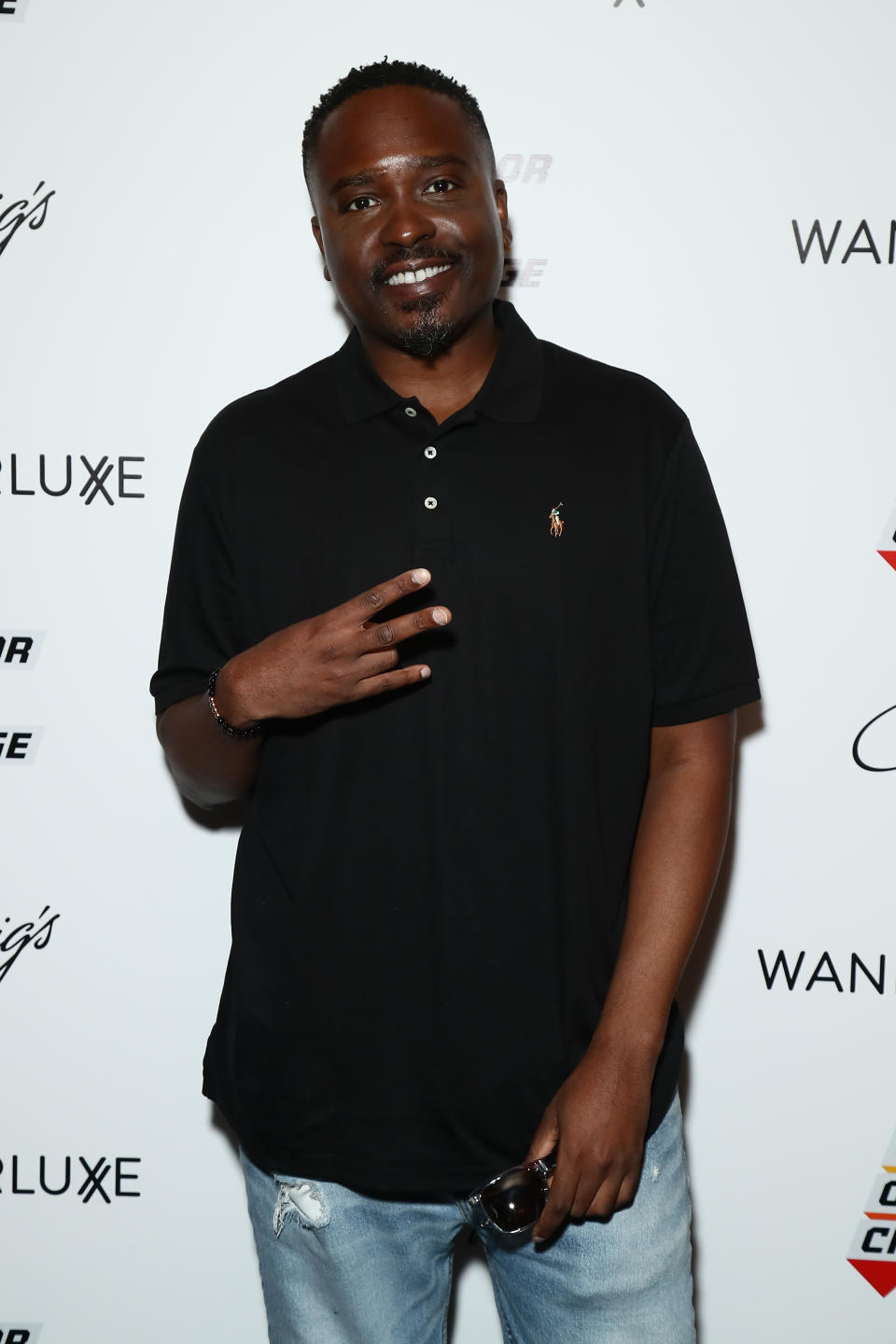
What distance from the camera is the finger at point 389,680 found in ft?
3.43

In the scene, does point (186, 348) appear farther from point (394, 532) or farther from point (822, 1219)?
point (822, 1219)

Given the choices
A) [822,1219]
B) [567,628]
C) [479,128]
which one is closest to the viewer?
[567,628]

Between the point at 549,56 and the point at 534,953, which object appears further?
the point at 549,56

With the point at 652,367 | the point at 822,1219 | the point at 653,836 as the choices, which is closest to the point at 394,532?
the point at 653,836

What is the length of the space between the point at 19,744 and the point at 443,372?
76cm

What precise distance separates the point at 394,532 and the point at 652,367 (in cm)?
53

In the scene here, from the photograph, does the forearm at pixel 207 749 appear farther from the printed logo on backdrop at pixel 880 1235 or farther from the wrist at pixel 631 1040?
the printed logo on backdrop at pixel 880 1235

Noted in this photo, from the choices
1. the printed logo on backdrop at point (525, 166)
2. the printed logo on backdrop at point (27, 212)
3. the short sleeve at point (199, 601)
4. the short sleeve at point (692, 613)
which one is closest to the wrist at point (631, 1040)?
the short sleeve at point (692, 613)

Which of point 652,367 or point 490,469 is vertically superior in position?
point 652,367

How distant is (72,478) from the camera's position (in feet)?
5.12

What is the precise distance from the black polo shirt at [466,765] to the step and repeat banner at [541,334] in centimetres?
38

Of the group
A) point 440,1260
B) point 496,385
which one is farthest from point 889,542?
point 440,1260

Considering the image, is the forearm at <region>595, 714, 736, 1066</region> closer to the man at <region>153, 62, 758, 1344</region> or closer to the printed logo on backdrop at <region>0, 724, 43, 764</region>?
the man at <region>153, 62, 758, 1344</region>

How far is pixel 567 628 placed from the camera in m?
1.14
